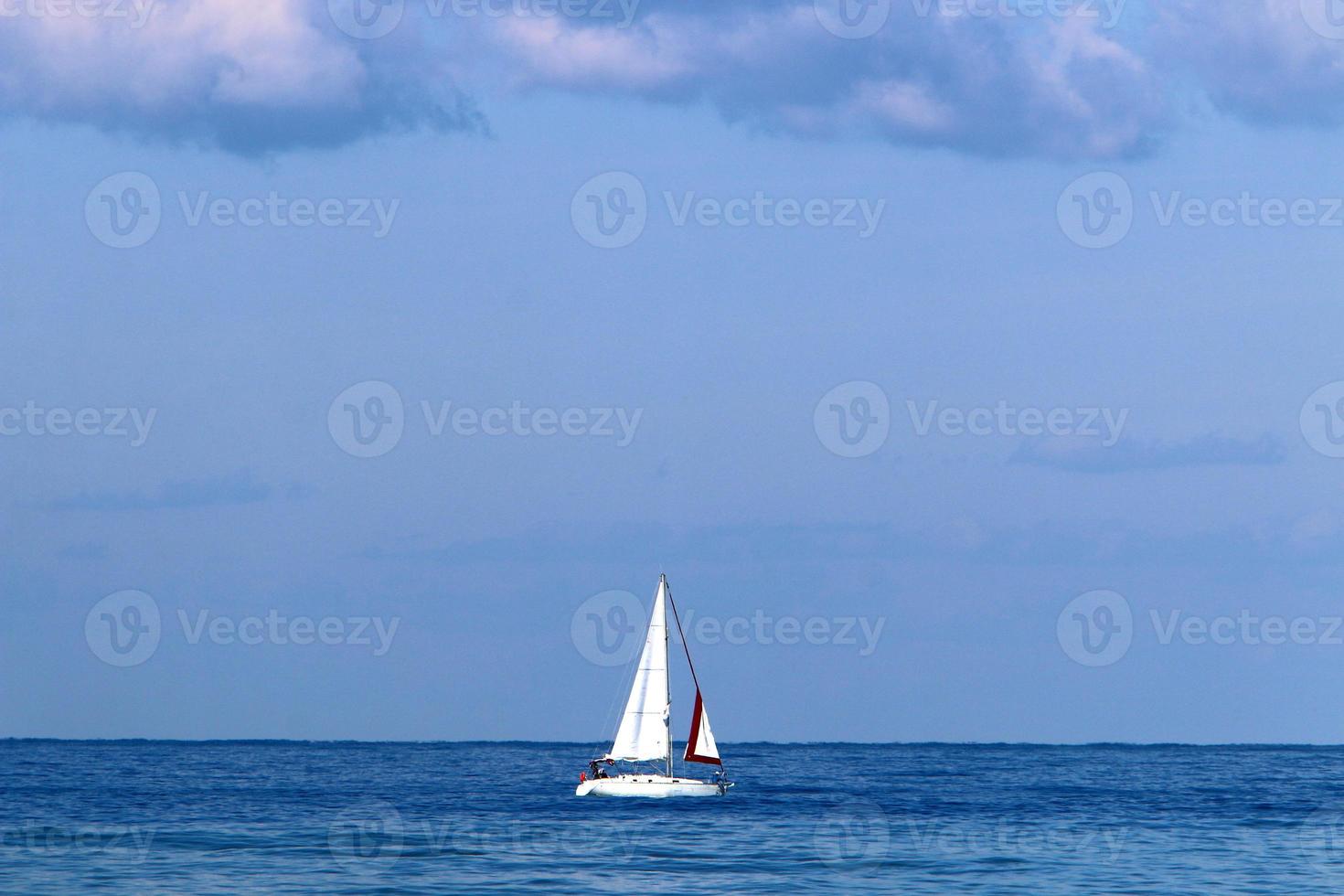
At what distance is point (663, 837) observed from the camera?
3177 inches

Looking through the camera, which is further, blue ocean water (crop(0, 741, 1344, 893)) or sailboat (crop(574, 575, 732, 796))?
sailboat (crop(574, 575, 732, 796))

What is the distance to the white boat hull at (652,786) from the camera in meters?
94.7

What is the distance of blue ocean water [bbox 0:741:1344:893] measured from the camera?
66.2 metres

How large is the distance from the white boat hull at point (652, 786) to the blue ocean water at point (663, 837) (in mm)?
1032

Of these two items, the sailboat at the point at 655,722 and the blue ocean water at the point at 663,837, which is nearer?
the blue ocean water at the point at 663,837

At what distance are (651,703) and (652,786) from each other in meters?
4.93

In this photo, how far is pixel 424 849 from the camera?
246 feet

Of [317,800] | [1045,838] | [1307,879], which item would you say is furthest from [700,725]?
[1307,879]

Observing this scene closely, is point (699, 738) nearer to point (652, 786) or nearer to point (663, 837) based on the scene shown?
point (652, 786)

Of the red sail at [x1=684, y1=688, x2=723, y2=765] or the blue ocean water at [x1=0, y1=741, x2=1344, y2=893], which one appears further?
the red sail at [x1=684, y1=688, x2=723, y2=765]

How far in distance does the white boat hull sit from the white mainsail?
5.89 ft

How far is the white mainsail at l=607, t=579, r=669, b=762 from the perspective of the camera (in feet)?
306

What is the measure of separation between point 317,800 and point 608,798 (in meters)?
18.7

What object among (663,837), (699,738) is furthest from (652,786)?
(663,837)
